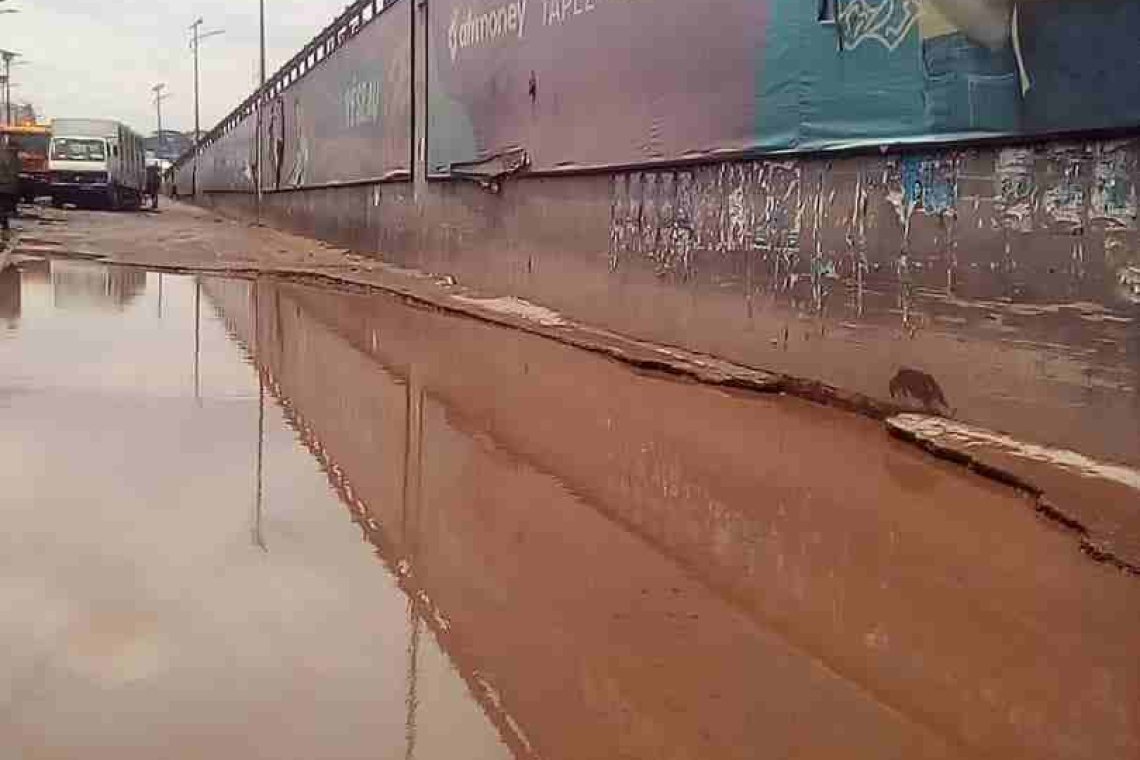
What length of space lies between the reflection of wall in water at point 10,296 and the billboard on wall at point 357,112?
6.42 m

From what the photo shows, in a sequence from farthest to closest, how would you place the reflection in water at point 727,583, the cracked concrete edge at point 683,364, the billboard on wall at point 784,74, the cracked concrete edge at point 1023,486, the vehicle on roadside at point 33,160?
the vehicle on roadside at point 33,160
the billboard on wall at point 784,74
the cracked concrete edge at point 683,364
the cracked concrete edge at point 1023,486
the reflection in water at point 727,583

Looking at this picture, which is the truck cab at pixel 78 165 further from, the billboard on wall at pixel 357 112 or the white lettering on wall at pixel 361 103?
the white lettering on wall at pixel 361 103

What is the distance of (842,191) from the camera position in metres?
7.96

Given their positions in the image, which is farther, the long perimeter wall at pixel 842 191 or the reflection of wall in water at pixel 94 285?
the reflection of wall in water at pixel 94 285

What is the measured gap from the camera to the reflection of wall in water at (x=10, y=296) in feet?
38.9

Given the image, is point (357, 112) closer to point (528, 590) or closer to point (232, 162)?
point (528, 590)

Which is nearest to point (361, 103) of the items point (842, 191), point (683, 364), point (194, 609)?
point (683, 364)

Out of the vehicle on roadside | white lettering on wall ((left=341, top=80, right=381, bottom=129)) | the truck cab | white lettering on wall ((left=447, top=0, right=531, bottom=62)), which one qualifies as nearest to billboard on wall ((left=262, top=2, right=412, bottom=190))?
white lettering on wall ((left=341, top=80, right=381, bottom=129))

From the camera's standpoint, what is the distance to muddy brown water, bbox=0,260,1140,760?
3211mm

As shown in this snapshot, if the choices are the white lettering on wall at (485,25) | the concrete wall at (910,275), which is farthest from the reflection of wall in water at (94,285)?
the concrete wall at (910,275)

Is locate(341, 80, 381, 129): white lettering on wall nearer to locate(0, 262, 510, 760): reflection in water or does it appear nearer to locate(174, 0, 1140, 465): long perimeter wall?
locate(174, 0, 1140, 465): long perimeter wall

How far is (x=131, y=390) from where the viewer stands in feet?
26.5

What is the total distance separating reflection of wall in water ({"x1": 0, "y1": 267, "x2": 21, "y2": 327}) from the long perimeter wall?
5.48m

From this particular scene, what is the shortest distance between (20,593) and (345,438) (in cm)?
297
